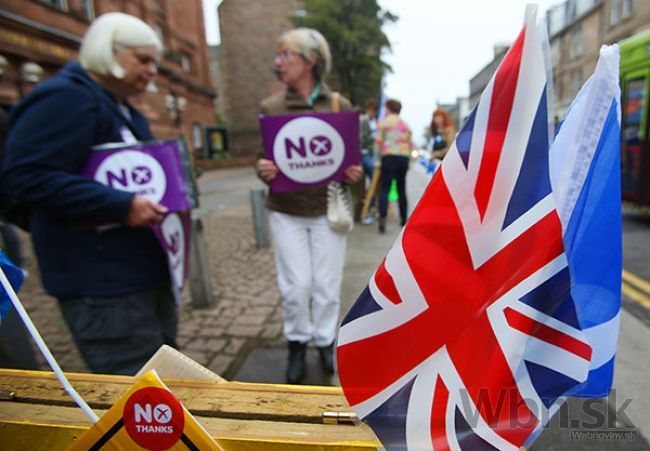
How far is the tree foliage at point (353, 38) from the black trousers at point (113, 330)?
3489 centimetres

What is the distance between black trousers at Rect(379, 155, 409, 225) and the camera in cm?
632

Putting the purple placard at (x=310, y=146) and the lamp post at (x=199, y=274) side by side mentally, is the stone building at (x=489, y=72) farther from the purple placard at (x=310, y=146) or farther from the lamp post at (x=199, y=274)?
the lamp post at (x=199, y=274)

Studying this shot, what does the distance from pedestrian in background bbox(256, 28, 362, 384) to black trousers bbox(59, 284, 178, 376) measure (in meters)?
0.81

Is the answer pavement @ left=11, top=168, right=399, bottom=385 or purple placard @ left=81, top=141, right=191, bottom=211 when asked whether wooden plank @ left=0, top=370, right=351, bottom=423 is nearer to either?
purple placard @ left=81, top=141, right=191, bottom=211

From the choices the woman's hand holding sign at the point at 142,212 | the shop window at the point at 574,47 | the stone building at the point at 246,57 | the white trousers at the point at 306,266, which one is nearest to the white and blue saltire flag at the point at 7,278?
the woman's hand holding sign at the point at 142,212

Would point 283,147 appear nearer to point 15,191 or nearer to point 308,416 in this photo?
point 15,191

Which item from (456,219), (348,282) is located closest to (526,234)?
(456,219)

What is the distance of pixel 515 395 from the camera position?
76 centimetres

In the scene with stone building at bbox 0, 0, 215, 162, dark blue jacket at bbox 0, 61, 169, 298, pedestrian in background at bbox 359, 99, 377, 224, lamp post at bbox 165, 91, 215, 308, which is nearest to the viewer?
dark blue jacket at bbox 0, 61, 169, 298

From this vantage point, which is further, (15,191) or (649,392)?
(649,392)

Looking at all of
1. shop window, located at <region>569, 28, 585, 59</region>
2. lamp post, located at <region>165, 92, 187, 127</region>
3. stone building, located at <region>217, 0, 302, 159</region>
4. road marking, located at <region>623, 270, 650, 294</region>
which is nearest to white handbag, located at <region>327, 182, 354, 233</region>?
road marking, located at <region>623, 270, 650, 294</region>

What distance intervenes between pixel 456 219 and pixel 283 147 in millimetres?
1597

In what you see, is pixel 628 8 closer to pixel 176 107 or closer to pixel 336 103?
pixel 176 107

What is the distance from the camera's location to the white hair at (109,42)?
1.71 m
